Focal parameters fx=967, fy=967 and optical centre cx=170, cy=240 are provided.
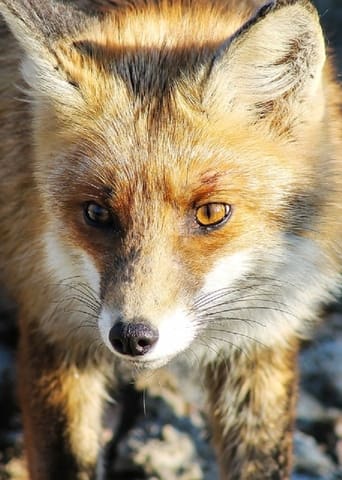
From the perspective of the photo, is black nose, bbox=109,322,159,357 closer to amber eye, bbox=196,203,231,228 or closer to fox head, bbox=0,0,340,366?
fox head, bbox=0,0,340,366

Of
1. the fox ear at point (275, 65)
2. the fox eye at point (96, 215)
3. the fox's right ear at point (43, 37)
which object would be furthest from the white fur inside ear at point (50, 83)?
the fox ear at point (275, 65)

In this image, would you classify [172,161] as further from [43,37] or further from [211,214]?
[43,37]

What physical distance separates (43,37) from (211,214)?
3.43 feet

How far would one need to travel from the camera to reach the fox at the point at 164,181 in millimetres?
4039

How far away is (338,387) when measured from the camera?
6.23 metres

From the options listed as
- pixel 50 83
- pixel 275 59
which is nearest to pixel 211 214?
pixel 275 59

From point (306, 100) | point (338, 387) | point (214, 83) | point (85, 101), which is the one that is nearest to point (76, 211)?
point (85, 101)

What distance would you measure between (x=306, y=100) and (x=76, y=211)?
1130 millimetres

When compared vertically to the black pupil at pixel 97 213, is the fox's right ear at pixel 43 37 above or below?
above

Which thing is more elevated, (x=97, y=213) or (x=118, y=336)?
(x=97, y=213)

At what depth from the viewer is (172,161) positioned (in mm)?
4078

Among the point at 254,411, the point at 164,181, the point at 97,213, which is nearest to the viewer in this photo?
the point at 164,181

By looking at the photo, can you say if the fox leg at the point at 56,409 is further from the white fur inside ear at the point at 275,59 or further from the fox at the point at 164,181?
the white fur inside ear at the point at 275,59

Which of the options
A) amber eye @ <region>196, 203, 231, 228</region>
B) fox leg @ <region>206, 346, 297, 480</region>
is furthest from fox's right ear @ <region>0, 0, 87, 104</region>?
fox leg @ <region>206, 346, 297, 480</region>
